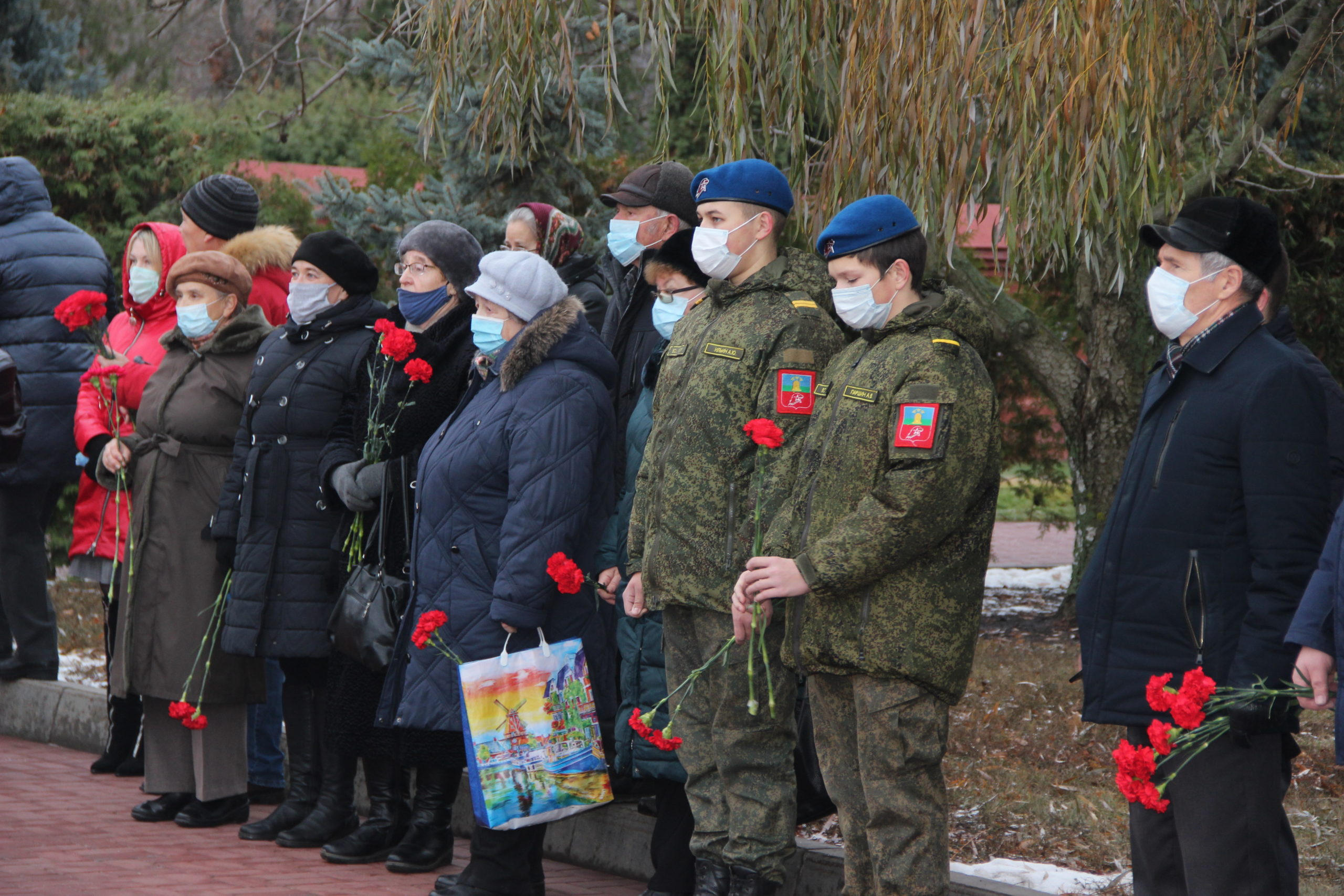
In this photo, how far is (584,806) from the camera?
15.4ft

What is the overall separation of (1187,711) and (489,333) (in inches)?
102

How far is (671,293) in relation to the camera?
4922mm

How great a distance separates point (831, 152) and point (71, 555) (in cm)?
357

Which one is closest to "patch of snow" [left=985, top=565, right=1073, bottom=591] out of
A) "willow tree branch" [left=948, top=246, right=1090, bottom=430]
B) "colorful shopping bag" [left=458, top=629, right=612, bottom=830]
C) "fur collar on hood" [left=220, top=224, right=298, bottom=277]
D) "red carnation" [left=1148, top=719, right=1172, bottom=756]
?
"willow tree branch" [left=948, top=246, right=1090, bottom=430]

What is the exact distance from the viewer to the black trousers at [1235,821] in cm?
349

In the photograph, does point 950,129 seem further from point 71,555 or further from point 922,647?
point 71,555

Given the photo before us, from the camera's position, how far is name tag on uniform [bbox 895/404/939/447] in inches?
148

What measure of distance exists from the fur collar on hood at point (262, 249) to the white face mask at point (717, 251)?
2775 millimetres

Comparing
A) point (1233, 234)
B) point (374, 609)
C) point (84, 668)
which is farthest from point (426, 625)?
point (84, 668)

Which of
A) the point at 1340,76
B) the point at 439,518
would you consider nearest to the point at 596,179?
the point at 1340,76

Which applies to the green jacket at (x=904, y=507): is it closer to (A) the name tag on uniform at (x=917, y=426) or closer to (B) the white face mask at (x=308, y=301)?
(A) the name tag on uniform at (x=917, y=426)

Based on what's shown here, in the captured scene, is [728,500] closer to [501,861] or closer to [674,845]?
[674,845]

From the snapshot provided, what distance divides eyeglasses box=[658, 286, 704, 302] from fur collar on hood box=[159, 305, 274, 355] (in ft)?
6.14

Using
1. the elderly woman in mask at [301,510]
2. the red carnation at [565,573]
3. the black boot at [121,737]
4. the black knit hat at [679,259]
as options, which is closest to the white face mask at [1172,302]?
the black knit hat at [679,259]
